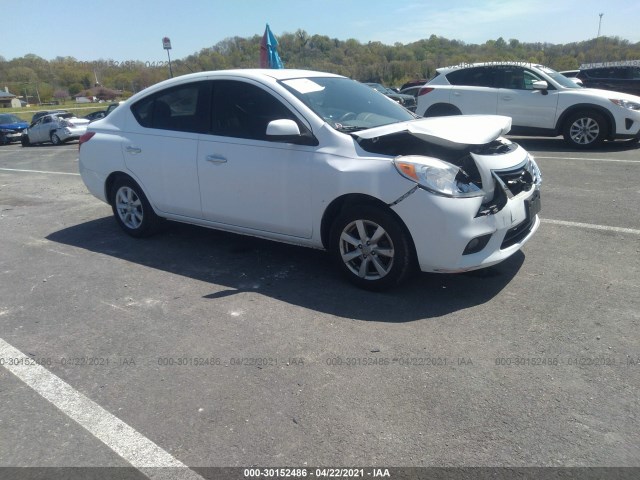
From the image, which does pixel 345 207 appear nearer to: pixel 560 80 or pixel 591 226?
pixel 591 226

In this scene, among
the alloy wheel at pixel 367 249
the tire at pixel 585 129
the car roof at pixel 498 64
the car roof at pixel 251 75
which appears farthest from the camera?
the car roof at pixel 498 64

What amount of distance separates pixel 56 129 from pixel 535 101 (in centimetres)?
1999

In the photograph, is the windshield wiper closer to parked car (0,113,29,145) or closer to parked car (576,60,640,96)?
parked car (576,60,640,96)

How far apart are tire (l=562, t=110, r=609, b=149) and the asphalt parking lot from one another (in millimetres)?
5594

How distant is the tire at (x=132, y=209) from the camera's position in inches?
234

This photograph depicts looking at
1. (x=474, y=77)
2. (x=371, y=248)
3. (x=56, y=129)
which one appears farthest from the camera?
(x=56, y=129)

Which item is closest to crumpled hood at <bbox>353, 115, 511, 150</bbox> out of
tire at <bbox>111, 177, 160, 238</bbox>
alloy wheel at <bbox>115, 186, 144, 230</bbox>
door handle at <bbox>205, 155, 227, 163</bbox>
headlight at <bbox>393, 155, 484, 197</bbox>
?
headlight at <bbox>393, 155, 484, 197</bbox>

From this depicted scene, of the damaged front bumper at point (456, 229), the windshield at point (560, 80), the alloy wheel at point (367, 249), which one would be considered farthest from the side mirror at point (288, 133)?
the windshield at point (560, 80)

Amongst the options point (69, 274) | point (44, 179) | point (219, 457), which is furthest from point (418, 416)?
point (44, 179)

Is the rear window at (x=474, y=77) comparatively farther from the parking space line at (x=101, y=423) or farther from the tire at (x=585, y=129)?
the parking space line at (x=101, y=423)

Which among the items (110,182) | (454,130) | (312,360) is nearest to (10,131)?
(110,182)

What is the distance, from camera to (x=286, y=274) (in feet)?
16.1

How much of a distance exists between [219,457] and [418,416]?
104 centimetres

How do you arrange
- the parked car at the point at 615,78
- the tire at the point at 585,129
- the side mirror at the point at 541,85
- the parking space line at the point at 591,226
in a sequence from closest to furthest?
the parking space line at the point at 591,226 < the tire at the point at 585,129 < the side mirror at the point at 541,85 < the parked car at the point at 615,78
